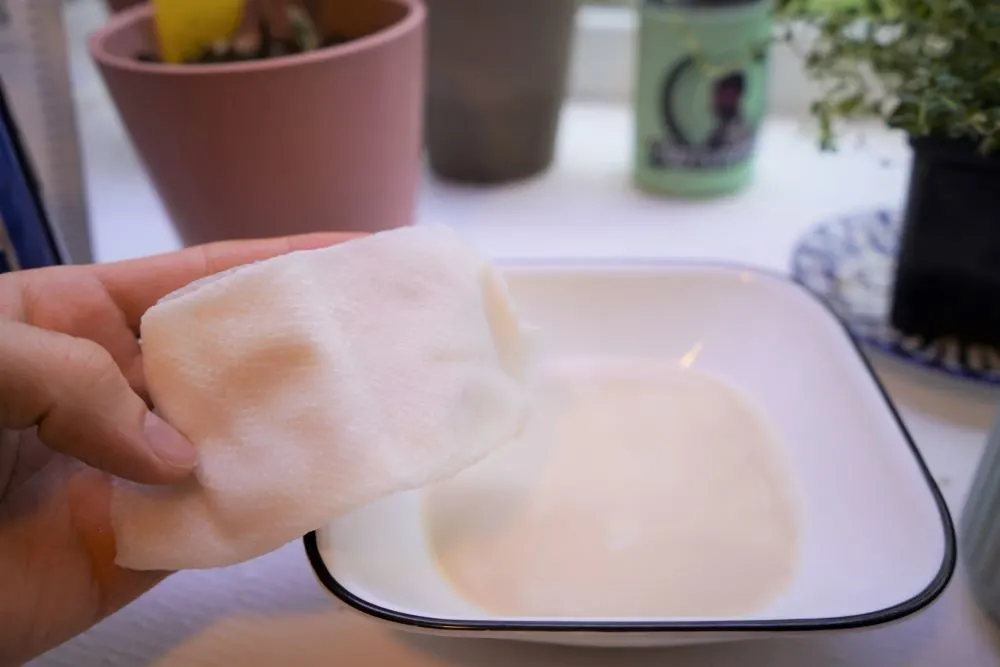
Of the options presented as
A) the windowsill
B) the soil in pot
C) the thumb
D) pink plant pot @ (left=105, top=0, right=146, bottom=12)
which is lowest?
the windowsill

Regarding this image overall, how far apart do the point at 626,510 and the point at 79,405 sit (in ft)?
0.61

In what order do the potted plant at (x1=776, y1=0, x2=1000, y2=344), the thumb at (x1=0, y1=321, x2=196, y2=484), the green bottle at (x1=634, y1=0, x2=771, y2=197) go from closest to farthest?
the thumb at (x1=0, y1=321, x2=196, y2=484) < the potted plant at (x1=776, y1=0, x2=1000, y2=344) < the green bottle at (x1=634, y1=0, x2=771, y2=197)

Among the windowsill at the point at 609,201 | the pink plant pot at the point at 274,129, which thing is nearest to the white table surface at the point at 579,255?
the windowsill at the point at 609,201

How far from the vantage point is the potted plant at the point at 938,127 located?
327 millimetres

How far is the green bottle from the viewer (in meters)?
0.48

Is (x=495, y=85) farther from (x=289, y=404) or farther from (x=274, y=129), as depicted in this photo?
(x=289, y=404)

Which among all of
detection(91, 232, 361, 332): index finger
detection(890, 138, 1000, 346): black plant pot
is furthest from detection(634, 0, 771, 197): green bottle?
detection(91, 232, 361, 332): index finger

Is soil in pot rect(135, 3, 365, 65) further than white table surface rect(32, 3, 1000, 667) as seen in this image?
Yes

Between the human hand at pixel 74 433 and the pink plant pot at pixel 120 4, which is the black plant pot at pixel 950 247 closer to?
the human hand at pixel 74 433

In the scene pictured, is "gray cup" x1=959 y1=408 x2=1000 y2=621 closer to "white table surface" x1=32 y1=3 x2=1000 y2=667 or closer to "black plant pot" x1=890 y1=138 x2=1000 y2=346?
"white table surface" x1=32 y1=3 x2=1000 y2=667

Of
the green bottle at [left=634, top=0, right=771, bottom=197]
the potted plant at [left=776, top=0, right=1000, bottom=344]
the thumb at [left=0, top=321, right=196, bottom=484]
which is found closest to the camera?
the thumb at [left=0, top=321, right=196, bottom=484]

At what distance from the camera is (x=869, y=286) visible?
0.43 metres

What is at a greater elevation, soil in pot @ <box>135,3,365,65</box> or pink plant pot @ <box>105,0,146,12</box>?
pink plant pot @ <box>105,0,146,12</box>

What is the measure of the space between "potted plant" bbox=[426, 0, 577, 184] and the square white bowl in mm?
163
